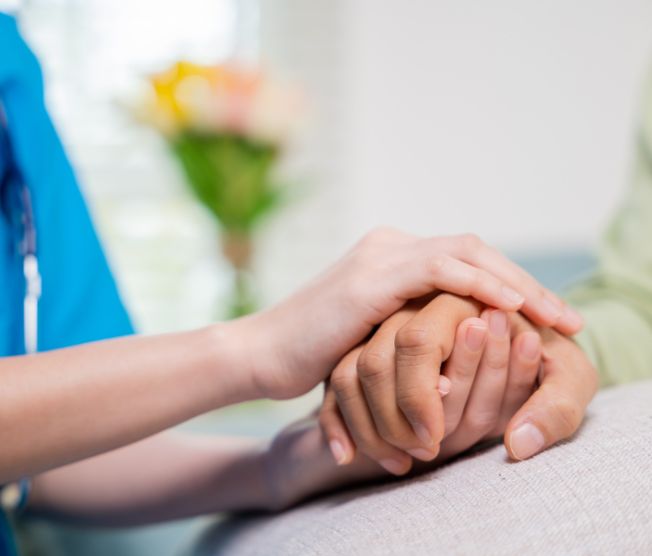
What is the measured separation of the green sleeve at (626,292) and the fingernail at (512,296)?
186 mm

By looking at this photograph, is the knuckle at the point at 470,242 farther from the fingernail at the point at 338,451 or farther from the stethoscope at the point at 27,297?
the stethoscope at the point at 27,297

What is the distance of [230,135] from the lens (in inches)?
74.1

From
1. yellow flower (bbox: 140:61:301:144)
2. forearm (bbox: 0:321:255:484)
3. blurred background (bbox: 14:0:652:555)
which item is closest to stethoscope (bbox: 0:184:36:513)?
forearm (bbox: 0:321:255:484)

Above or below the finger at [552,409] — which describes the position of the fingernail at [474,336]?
above

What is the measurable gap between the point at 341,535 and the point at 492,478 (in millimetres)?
90

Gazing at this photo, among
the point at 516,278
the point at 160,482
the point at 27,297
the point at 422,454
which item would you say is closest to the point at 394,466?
the point at 422,454

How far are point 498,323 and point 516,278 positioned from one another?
4 centimetres

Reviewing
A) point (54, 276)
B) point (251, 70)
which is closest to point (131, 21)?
point (251, 70)

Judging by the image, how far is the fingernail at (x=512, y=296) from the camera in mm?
544

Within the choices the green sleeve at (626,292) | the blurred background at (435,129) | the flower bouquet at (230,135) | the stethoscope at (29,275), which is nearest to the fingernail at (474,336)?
the green sleeve at (626,292)

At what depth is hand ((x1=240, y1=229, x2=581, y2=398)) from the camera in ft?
1.80

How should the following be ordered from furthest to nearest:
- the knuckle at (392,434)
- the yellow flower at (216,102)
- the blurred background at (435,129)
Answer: the blurred background at (435,129) → the yellow flower at (216,102) → the knuckle at (392,434)

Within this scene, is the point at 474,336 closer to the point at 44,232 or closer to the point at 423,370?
the point at 423,370

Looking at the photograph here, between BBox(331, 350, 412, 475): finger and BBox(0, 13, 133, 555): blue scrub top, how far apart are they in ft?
1.15
